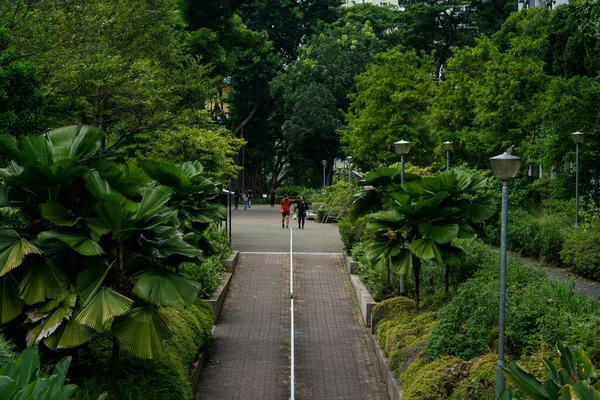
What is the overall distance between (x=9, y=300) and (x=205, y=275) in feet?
27.3

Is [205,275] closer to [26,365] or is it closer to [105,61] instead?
[105,61]

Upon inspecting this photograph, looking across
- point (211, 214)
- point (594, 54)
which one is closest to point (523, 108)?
point (594, 54)

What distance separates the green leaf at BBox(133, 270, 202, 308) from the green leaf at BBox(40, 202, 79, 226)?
1050 mm

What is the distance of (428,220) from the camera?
12438mm

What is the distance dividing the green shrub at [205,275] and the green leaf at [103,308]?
6.62 metres

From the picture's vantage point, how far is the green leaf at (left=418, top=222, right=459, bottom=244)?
1205cm

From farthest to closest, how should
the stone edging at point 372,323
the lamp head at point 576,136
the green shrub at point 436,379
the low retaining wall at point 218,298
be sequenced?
the lamp head at point 576,136
the low retaining wall at point 218,298
the stone edging at point 372,323
the green shrub at point 436,379

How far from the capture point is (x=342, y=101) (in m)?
53.3

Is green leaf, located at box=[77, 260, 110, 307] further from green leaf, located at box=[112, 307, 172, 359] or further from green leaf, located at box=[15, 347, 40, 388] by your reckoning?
green leaf, located at box=[15, 347, 40, 388]

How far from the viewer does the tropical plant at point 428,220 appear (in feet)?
40.0

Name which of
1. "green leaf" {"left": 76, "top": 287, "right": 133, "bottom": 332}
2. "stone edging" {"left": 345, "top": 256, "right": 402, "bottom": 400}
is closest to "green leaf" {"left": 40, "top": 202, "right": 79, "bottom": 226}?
"green leaf" {"left": 76, "top": 287, "right": 133, "bottom": 332}

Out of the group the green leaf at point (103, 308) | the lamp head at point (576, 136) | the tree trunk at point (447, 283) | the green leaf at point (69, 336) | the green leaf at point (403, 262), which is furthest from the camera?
the lamp head at point (576, 136)

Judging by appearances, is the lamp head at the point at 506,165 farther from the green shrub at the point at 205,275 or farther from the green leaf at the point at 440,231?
the green shrub at the point at 205,275

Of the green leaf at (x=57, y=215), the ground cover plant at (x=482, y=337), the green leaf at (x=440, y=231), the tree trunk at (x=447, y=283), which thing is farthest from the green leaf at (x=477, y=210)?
the green leaf at (x=57, y=215)
